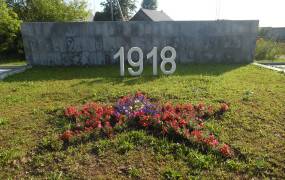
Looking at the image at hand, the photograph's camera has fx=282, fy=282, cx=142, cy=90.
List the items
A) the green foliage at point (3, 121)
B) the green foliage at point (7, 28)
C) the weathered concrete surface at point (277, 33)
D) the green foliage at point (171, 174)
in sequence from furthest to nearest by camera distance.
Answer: the weathered concrete surface at point (277, 33) → the green foliage at point (7, 28) → the green foliage at point (3, 121) → the green foliage at point (171, 174)

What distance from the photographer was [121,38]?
10328mm

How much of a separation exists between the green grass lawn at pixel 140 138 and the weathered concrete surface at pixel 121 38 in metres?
3.59

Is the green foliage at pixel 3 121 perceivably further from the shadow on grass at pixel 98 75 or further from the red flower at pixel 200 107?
the red flower at pixel 200 107

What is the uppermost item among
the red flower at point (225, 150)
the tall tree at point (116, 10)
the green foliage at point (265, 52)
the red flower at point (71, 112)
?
the tall tree at point (116, 10)

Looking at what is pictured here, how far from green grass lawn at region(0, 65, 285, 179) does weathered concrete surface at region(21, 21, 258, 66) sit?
359cm

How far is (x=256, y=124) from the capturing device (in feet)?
14.2

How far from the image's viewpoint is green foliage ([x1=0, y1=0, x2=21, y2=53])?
52.9 ft

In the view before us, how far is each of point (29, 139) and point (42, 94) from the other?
230 cm

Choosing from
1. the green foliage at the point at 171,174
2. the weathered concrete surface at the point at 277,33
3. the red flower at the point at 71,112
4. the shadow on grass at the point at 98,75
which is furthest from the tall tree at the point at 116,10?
the green foliage at the point at 171,174

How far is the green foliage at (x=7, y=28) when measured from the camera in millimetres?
16109

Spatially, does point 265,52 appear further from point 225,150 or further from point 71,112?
point 71,112

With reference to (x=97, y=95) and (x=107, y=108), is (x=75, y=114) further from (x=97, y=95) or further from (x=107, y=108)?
(x=97, y=95)

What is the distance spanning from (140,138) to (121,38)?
22.9 ft

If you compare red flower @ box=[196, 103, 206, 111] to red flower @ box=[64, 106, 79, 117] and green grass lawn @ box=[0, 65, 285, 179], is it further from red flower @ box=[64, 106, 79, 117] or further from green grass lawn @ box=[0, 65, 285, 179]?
red flower @ box=[64, 106, 79, 117]
